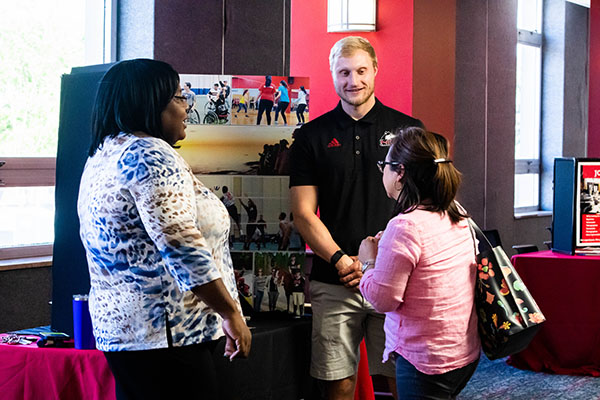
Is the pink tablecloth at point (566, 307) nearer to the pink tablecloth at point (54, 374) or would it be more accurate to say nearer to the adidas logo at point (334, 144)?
the adidas logo at point (334, 144)

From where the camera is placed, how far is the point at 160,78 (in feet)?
6.28

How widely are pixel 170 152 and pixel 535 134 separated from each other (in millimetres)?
8009

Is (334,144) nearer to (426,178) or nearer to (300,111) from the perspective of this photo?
(300,111)

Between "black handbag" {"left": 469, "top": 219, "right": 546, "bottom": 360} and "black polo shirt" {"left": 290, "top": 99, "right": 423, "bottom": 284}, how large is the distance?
670mm

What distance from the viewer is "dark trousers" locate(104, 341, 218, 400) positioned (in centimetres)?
183

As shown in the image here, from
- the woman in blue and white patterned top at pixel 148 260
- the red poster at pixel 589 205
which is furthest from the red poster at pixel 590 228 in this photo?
the woman in blue and white patterned top at pixel 148 260

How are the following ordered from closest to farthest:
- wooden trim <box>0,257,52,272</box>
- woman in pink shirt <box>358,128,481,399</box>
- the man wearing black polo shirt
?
woman in pink shirt <box>358,128,481,399</box> → the man wearing black polo shirt → wooden trim <box>0,257,52,272</box>

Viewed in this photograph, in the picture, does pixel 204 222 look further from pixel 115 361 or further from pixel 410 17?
pixel 410 17

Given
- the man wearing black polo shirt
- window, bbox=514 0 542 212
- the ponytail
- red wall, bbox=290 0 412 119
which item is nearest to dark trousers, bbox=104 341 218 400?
the ponytail

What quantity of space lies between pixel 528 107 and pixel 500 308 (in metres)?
7.43

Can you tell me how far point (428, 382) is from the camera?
2.17 m

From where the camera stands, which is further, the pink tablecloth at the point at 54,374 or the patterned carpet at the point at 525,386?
the patterned carpet at the point at 525,386

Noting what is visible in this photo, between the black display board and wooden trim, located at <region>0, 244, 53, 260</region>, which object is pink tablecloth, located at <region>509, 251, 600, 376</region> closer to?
wooden trim, located at <region>0, 244, 53, 260</region>

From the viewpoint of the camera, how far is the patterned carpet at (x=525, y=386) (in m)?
4.50
